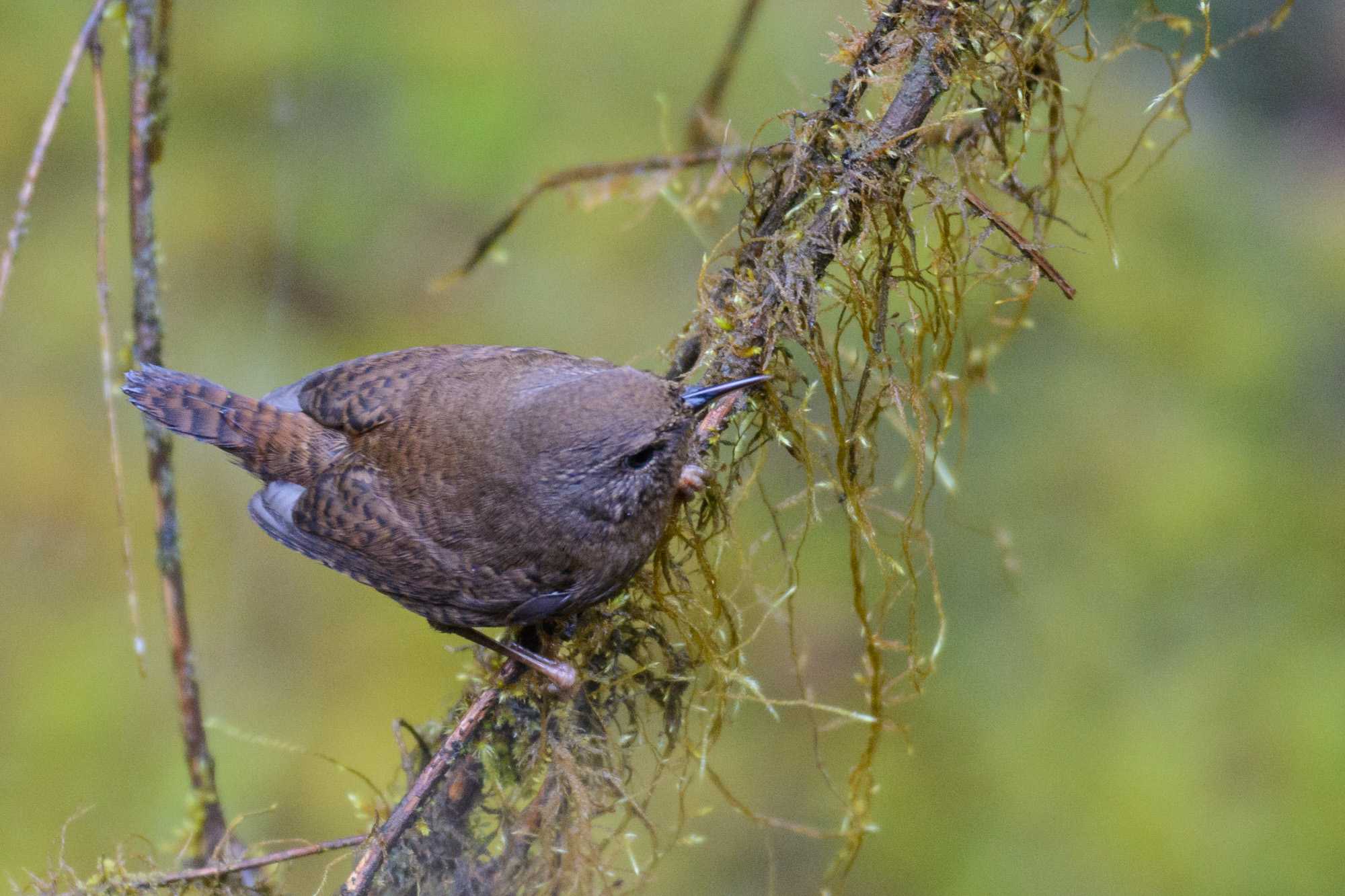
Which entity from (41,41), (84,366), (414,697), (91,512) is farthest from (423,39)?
(414,697)

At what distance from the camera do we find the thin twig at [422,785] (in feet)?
7.93

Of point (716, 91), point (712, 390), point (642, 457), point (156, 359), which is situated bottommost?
point (156, 359)

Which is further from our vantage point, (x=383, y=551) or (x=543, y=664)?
(x=383, y=551)

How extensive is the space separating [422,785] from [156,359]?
4.78 feet

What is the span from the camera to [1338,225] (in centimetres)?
495

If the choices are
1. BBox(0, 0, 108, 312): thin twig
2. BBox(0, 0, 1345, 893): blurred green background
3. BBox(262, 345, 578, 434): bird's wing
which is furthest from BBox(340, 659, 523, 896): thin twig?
BBox(0, 0, 1345, 893): blurred green background

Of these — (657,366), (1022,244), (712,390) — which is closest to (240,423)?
(712,390)

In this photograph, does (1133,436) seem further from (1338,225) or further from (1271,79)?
(1271,79)

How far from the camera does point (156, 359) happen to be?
3.05 meters

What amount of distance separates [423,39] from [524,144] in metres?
0.70

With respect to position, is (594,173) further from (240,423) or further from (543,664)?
(543,664)

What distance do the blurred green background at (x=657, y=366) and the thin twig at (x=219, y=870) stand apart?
1898 millimetres

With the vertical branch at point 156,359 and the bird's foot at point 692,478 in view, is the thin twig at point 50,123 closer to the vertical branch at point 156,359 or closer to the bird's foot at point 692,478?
the vertical branch at point 156,359

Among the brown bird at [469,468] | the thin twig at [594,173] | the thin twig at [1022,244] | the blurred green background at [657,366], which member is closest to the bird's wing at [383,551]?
the brown bird at [469,468]
